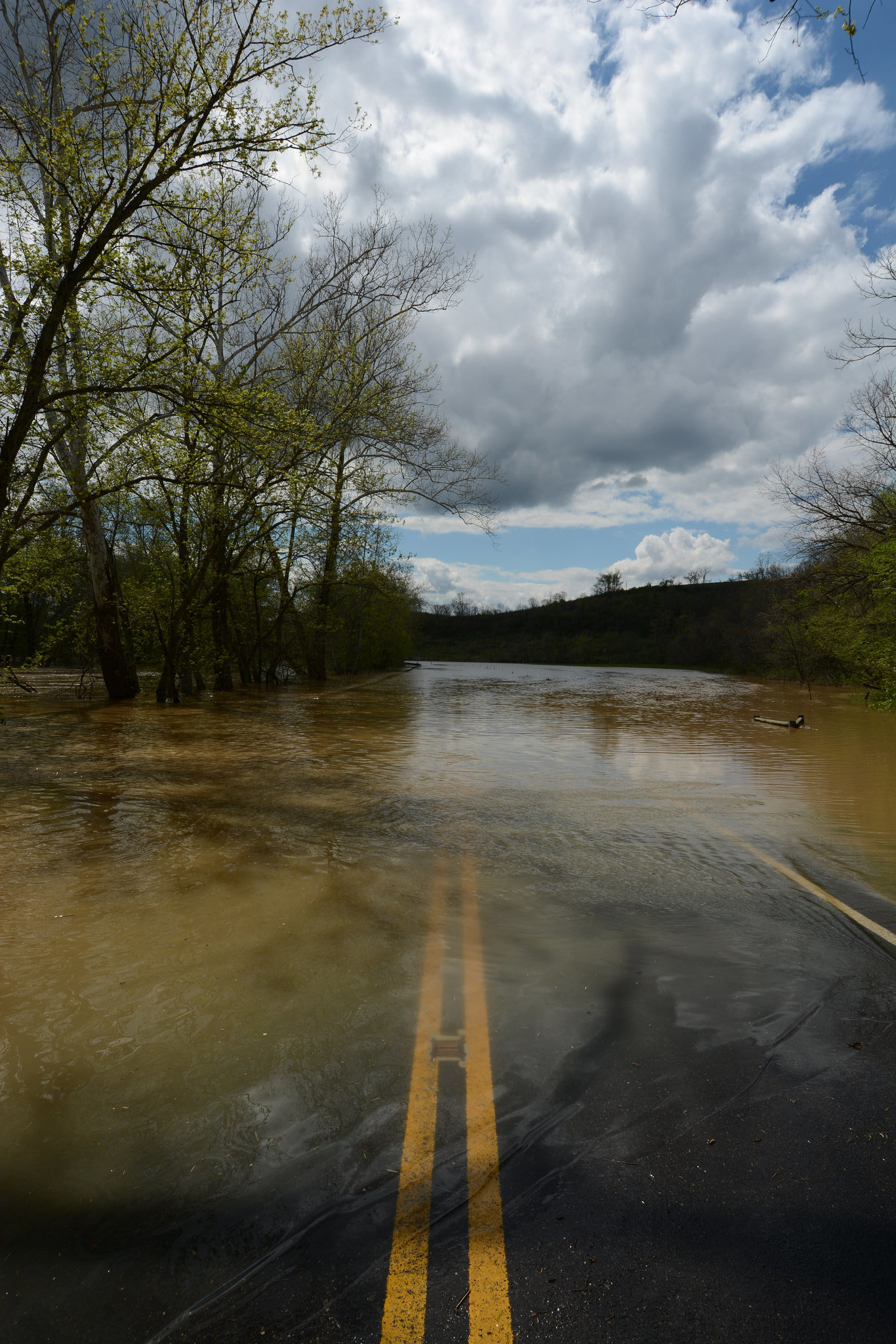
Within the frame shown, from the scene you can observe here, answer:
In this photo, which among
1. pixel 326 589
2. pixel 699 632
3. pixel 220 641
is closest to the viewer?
pixel 220 641

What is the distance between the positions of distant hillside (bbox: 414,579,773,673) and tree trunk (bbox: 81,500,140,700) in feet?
297

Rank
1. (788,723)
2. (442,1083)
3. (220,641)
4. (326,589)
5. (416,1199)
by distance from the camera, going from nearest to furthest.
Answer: (416,1199) < (442,1083) < (788,723) < (220,641) < (326,589)

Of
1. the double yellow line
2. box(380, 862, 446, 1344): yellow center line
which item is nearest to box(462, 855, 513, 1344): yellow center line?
the double yellow line

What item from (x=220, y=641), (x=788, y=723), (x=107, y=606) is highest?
(x=107, y=606)

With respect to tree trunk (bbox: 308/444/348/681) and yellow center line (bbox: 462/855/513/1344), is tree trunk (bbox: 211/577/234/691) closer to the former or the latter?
tree trunk (bbox: 308/444/348/681)

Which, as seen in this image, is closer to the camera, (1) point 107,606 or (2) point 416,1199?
(2) point 416,1199

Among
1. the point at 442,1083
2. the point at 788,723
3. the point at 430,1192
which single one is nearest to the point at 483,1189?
the point at 430,1192

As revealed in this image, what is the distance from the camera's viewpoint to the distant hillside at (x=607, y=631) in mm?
122000

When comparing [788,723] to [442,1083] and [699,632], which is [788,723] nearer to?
[442,1083]

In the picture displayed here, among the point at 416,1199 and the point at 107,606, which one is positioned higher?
the point at 107,606

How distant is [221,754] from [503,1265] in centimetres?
1102

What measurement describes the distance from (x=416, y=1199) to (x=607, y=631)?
159m

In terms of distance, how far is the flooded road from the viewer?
2049 mm

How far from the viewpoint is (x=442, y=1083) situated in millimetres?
2959
